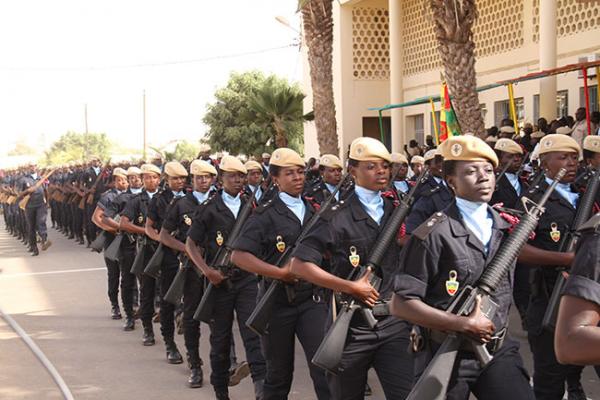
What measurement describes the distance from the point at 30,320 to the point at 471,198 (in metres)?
8.35

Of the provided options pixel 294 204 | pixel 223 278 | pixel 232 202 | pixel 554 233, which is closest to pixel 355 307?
pixel 294 204

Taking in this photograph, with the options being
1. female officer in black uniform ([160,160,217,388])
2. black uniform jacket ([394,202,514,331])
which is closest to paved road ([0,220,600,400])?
female officer in black uniform ([160,160,217,388])

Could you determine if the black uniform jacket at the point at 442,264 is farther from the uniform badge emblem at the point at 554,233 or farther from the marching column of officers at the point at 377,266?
the uniform badge emblem at the point at 554,233

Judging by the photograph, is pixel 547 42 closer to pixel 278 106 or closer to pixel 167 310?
pixel 278 106

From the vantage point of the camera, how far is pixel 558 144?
19.8ft

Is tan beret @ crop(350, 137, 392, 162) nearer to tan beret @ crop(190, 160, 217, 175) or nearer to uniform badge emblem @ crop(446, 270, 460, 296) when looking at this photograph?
uniform badge emblem @ crop(446, 270, 460, 296)

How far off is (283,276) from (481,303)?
76.0 inches

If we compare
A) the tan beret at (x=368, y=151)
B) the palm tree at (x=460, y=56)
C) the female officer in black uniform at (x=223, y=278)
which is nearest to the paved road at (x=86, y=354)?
the female officer in black uniform at (x=223, y=278)

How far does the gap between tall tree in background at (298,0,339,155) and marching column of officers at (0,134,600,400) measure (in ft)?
18.3

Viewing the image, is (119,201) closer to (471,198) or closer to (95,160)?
(471,198)

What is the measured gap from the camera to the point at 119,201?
10.7 m

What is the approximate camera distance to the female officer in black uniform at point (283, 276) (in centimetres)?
532

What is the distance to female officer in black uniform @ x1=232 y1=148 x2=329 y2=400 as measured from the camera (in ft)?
17.4

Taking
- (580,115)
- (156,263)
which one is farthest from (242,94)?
(156,263)
